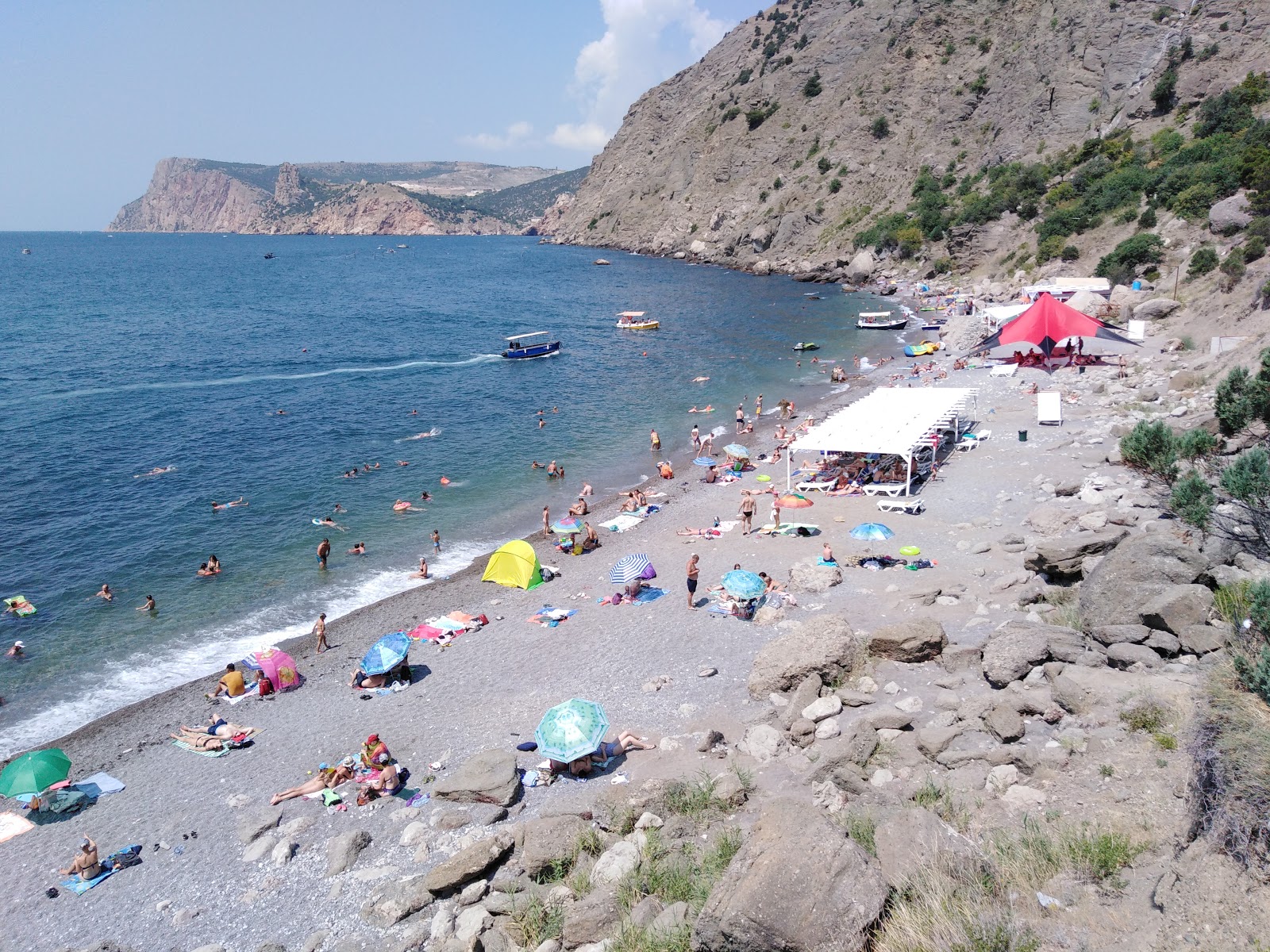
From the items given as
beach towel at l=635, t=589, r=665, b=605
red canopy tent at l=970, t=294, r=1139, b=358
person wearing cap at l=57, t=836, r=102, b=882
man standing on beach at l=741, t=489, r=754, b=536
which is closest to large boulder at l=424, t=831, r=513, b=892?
person wearing cap at l=57, t=836, r=102, b=882

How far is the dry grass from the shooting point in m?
5.58

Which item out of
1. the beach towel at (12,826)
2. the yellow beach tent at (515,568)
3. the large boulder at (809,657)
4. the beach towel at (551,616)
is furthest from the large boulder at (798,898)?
the yellow beach tent at (515,568)

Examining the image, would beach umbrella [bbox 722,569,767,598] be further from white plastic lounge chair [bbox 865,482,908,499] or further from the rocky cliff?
the rocky cliff

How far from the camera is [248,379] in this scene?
47.6 metres

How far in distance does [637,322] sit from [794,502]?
43.5 m

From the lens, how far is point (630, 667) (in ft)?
51.3

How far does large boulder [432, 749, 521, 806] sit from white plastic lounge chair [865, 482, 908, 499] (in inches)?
598

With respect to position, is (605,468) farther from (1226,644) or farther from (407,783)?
(1226,644)

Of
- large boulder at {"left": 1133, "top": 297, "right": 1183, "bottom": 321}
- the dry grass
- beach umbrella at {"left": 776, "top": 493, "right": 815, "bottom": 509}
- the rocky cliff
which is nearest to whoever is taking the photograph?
the dry grass

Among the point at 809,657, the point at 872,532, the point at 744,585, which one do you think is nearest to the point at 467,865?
the point at 809,657

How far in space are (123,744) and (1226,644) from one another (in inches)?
735

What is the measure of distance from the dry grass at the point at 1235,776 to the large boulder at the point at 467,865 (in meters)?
7.36

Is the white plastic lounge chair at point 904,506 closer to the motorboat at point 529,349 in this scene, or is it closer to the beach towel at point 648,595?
the beach towel at point 648,595

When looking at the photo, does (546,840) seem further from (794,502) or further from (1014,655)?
(794,502)
